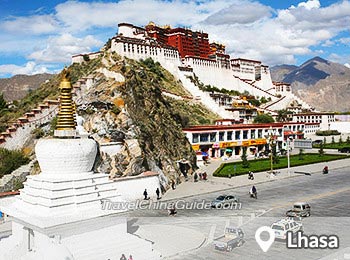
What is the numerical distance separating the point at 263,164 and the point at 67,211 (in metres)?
38.4

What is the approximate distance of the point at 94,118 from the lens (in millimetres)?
35531

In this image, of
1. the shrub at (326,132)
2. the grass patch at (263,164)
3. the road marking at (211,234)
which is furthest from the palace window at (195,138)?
the shrub at (326,132)

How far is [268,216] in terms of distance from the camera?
85.6 feet

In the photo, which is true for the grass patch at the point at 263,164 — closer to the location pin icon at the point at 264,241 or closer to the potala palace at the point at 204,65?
the location pin icon at the point at 264,241

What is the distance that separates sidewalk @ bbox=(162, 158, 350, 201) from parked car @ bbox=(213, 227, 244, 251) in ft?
38.8

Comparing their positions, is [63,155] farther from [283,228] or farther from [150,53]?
[150,53]

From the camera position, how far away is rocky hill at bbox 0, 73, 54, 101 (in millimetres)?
161625

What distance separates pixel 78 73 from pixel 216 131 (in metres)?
32.1

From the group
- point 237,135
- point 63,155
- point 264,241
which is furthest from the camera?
point 237,135

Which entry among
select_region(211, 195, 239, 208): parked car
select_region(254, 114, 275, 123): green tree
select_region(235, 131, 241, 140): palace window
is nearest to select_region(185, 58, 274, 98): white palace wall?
select_region(254, 114, 275, 123): green tree

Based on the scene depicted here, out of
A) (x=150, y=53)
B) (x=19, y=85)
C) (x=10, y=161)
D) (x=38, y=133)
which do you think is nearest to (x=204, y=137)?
(x=38, y=133)

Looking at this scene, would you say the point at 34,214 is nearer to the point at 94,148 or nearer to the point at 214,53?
the point at 94,148

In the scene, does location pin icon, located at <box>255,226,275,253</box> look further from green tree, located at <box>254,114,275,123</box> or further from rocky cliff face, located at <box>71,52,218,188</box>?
green tree, located at <box>254,114,275,123</box>

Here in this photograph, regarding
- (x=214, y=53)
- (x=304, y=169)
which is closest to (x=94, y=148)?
(x=304, y=169)
